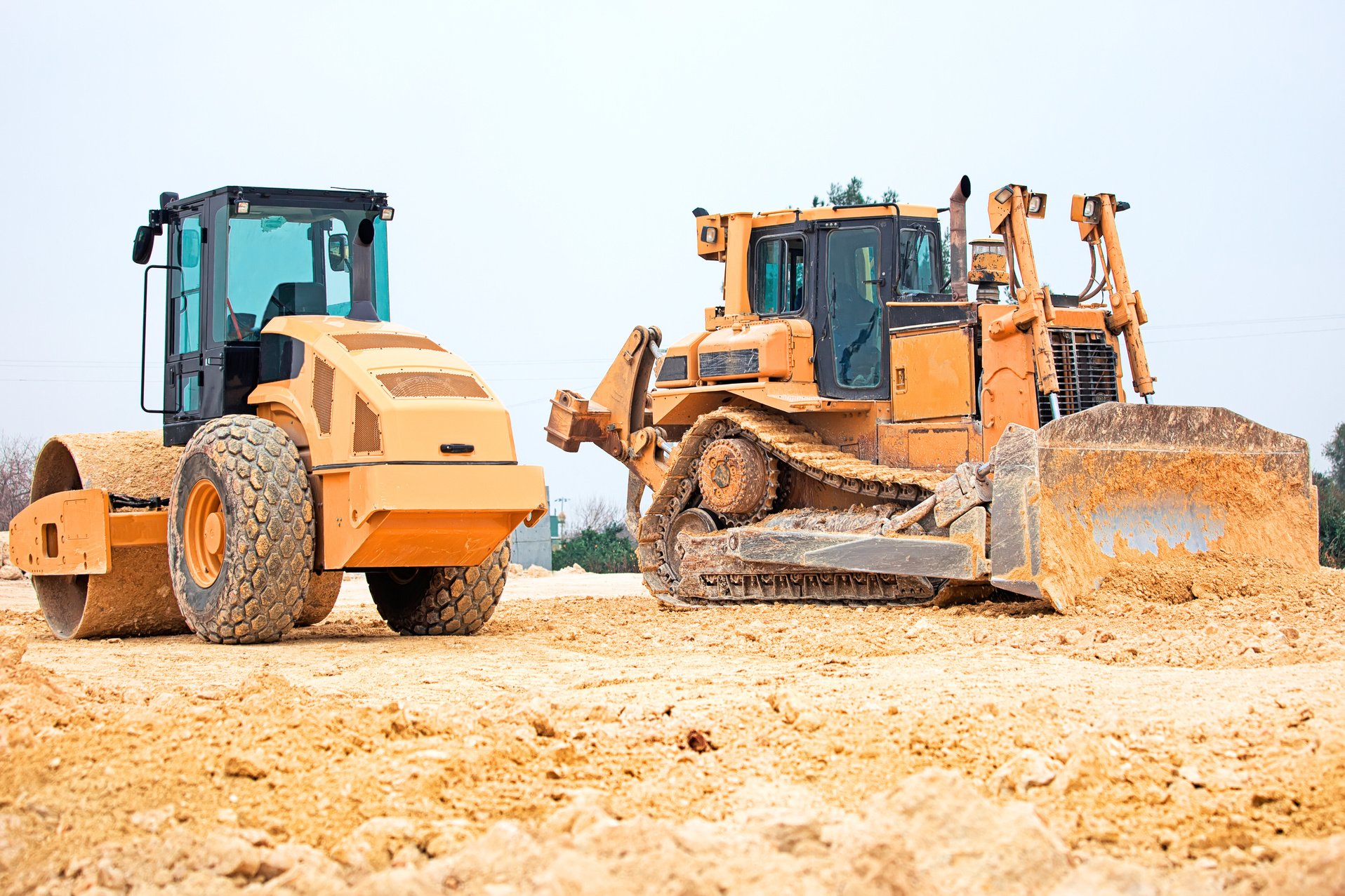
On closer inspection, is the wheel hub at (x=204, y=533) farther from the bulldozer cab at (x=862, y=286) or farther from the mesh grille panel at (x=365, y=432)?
the bulldozer cab at (x=862, y=286)

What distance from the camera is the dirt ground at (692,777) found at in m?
3.23

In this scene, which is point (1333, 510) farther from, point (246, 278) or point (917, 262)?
point (246, 278)

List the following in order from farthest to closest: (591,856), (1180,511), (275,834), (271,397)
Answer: (1180,511), (271,397), (275,834), (591,856)

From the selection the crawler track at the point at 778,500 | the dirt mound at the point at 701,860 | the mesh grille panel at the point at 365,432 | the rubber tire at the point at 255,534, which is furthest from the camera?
the crawler track at the point at 778,500

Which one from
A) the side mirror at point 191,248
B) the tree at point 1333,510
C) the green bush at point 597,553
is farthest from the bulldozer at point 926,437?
the green bush at point 597,553

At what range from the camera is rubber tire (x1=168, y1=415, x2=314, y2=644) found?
8086 millimetres

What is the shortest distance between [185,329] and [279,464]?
6.07ft

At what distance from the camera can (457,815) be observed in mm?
3738

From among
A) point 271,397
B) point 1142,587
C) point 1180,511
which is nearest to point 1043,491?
point 1142,587

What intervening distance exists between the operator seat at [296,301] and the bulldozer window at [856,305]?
440 centimetres

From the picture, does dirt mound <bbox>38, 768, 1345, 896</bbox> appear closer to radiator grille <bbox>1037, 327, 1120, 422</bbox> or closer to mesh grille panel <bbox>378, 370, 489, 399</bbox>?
mesh grille panel <bbox>378, 370, 489, 399</bbox>

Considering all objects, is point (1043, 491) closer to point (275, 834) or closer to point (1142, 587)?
point (1142, 587)

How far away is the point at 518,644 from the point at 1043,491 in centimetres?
345

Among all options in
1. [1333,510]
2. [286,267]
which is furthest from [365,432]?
[1333,510]
